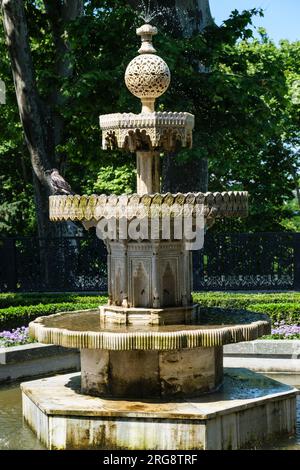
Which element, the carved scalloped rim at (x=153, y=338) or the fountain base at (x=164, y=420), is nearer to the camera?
the fountain base at (x=164, y=420)

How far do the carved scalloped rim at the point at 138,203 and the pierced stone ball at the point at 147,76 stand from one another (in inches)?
50.8

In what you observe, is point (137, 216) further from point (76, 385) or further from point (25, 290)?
point (25, 290)

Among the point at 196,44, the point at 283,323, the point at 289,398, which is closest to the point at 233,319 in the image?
the point at 289,398

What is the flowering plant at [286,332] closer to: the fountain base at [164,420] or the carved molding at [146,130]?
the fountain base at [164,420]

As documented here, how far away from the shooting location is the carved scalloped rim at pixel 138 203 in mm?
8719

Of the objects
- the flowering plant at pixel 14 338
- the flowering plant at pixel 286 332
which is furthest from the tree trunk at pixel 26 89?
the flowering plant at pixel 286 332

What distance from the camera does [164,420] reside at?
8172 mm

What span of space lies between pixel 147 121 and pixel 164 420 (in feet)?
9.91

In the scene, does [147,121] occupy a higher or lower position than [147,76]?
lower

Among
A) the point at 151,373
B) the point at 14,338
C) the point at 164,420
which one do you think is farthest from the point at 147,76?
the point at 14,338

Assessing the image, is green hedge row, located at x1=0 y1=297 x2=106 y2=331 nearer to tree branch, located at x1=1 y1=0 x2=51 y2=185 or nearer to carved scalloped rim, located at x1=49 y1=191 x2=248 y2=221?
carved scalloped rim, located at x1=49 y1=191 x2=248 y2=221

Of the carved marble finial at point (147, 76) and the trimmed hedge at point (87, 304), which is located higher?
the carved marble finial at point (147, 76)

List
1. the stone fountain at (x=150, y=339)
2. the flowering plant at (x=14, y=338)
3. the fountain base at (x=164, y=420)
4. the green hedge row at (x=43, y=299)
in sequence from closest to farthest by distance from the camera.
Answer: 1. the fountain base at (x=164, y=420)
2. the stone fountain at (x=150, y=339)
3. the flowering plant at (x=14, y=338)
4. the green hedge row at (x=43, y=299)

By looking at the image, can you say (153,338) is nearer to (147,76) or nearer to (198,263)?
(147,76)
